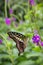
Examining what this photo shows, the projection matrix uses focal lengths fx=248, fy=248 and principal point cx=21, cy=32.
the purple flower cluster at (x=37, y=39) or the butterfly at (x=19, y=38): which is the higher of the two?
the butterfly at (x=19, y=38)

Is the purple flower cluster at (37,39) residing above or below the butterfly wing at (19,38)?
below

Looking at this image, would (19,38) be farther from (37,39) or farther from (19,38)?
(37,39)

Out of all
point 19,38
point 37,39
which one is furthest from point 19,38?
point 37,39

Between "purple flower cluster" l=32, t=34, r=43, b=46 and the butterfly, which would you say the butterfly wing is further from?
"purple flower cluster" l=32, t=34, r=43, b=46

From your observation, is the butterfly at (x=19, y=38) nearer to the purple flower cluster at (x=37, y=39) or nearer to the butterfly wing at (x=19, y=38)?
the butterfly wing at (x=19, y=38)

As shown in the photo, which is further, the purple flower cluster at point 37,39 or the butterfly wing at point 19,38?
the purple flower cluster at point 37,39

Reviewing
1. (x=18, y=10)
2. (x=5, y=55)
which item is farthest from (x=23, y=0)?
(x=5, y=55)

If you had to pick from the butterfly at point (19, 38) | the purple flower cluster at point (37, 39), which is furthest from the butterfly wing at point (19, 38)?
the purple flower cluster at point (37, 39)

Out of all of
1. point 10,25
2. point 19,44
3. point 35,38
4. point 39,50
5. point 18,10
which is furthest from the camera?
point 18,10

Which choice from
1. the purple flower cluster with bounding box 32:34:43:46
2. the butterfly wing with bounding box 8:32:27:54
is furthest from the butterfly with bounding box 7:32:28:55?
the purple flower cluster with bounding box 32:34:43:46

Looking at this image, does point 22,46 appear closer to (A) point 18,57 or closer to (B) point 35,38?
(B) point 35,38

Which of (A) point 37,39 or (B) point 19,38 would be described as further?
(A) point 37,39
